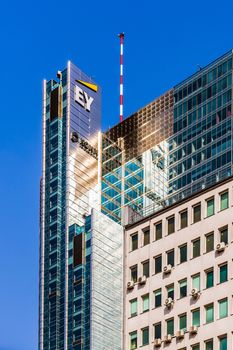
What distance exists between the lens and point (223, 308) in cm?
12075

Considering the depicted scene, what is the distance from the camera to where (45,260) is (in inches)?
6068

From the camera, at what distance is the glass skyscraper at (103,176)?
142625mm

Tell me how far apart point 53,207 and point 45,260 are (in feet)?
21.3

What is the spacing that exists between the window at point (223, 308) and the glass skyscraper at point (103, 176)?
18.0m

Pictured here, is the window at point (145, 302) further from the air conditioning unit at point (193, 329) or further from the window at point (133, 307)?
the air conditioning unit at point (193, 329)

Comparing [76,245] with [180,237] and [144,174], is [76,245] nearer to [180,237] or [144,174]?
[180,237]

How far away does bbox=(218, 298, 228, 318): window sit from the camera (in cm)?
12031

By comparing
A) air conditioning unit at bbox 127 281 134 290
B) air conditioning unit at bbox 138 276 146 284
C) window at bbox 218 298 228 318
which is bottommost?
window at bbox 218 298 228 318

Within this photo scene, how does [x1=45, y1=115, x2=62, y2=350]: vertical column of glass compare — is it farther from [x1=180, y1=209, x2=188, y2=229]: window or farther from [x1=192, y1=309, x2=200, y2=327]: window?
[x1=192, y1=309, x2=200, y2=327]: window

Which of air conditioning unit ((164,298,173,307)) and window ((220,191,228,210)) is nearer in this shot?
window ((220,191,228,210))

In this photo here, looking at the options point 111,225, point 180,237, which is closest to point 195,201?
point 180,237

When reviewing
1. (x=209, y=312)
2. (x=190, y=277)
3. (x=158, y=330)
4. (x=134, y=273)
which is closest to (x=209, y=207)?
(x=190, y=277)

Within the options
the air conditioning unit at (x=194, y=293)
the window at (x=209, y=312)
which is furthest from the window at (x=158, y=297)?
the window at (x=209, y=312)

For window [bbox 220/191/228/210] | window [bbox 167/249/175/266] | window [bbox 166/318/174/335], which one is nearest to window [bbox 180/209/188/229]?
window [bbox 167/249/175/266]
